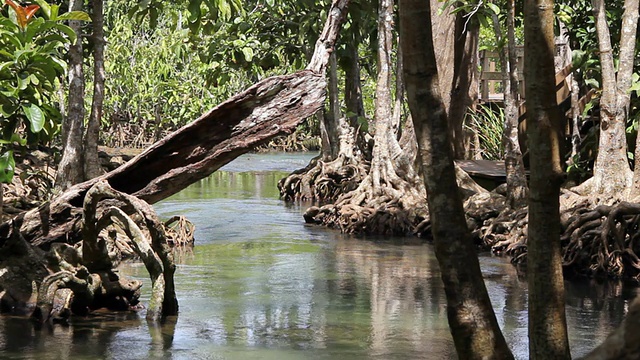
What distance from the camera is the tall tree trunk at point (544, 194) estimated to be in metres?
4.11

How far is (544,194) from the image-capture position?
162 inches

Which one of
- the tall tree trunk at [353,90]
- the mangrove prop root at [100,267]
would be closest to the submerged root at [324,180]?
the tall tree trunk at [353,90]

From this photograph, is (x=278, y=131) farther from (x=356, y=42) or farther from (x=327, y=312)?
(x=356, y=42)

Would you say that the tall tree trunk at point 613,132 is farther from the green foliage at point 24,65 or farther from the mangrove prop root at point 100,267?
the green foliage at point 24,65

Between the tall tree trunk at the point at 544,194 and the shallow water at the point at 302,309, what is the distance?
9.19ft

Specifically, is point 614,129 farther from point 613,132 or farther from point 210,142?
point 210,142

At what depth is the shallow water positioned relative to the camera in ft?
22.9

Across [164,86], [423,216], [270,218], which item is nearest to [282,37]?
[270,218]

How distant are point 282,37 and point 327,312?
11.7 meters

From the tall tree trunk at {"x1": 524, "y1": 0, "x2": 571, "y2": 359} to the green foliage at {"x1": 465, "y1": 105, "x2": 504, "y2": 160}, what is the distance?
1468 cm

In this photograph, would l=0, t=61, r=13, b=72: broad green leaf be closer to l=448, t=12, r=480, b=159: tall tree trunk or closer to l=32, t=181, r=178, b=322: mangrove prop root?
l=32, t=181, r=178, b=322: mangrove prop root

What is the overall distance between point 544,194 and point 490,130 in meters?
15.2

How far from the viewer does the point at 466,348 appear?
4199 mm

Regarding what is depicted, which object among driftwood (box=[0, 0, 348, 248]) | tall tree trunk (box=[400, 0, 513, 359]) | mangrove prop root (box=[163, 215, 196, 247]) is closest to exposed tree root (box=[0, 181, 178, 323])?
driftwood (box=[0, 0, 348, 248])
